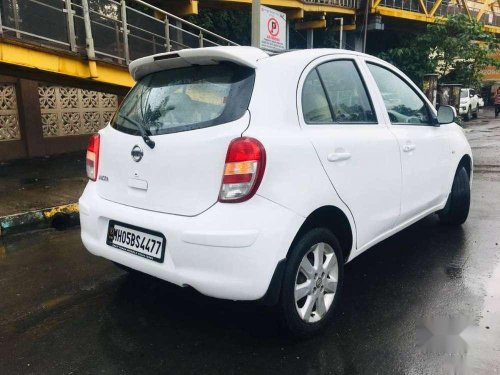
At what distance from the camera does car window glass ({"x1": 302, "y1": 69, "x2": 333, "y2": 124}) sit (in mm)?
2680

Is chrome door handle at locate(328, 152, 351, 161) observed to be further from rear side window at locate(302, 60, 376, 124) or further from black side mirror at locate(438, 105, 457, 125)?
black side mirror at locate(438, 105, 457, 125)

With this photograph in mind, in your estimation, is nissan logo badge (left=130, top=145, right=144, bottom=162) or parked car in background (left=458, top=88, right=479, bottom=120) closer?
nissan logo badge (left=130, top=145, right=144, bottom=162)

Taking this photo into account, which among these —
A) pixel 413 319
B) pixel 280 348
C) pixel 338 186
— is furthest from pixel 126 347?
pixel 413 319

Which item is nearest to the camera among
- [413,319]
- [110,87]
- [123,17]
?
[413,319]

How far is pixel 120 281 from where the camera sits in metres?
3.54

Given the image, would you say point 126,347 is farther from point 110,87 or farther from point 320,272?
point 110,87

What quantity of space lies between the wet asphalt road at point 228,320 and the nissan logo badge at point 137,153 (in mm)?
1058

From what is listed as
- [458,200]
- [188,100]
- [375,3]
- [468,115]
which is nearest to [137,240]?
[188,100]

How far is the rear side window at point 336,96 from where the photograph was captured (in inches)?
108

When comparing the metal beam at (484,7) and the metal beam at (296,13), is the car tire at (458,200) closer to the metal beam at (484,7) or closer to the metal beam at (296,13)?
the metal beam at (296,13)

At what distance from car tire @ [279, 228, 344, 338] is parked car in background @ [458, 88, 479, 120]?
20.1 m

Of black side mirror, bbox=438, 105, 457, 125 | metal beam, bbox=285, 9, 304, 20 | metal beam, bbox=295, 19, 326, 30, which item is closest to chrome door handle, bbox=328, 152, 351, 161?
black side mirror, bbox=438, 105, 457, 125

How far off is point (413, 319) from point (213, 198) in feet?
5.19

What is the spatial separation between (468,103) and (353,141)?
70.7 ft
